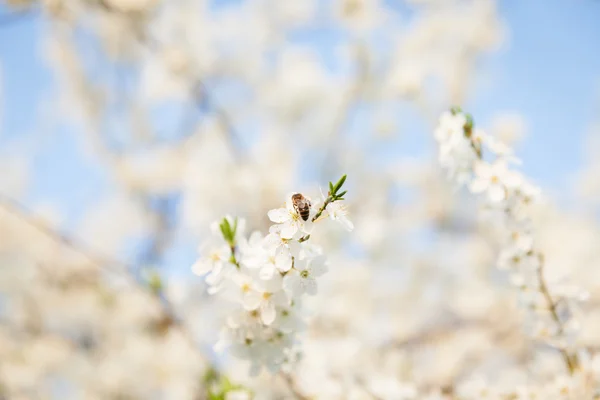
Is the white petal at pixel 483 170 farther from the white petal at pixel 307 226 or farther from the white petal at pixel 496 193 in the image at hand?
the white petal at pixel 307 226

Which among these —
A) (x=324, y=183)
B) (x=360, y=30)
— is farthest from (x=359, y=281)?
(x=360, y=30)

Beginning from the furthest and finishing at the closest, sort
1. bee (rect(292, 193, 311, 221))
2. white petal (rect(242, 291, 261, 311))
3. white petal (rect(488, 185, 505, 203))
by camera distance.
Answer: white petal (rect(488, 185, 505, 203)) < white petal (rect(242, 291, 261, 311)) < bee (rect(292, 193, 311, 221))

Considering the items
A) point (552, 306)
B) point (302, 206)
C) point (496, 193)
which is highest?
point (496, 193)

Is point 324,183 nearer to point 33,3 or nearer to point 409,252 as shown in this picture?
point 409,252

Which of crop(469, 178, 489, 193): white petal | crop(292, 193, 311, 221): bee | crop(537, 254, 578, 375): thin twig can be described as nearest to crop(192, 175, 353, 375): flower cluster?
crop(292, 193, 311, 221): bee

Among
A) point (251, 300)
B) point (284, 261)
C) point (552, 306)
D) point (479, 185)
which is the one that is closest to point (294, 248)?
point (284, 261)

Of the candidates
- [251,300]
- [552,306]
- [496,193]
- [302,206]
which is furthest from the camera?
[552,306]

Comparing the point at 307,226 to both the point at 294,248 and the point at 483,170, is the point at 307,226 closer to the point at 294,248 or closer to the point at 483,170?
the point at 294,248

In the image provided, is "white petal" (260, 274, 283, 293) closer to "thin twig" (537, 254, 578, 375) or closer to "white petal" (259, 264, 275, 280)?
"white petal" (259, 264, 275, 280)
